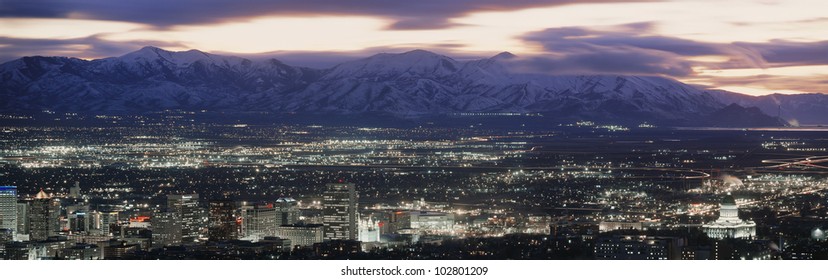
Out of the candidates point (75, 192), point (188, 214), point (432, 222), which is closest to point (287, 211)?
point (188, 214)

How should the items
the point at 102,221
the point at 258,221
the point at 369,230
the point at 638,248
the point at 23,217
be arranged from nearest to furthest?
→ the point at 638,248
the point at 369,230
the point at 258,221
the point at 23,217
the point at 102,221

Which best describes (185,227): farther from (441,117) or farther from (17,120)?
(441,117)

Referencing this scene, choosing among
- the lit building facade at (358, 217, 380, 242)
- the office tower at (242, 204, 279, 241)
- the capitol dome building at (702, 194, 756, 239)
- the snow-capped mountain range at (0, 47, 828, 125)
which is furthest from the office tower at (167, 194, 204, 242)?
the snow-capped mountain range at (0, 47, 828, 125)

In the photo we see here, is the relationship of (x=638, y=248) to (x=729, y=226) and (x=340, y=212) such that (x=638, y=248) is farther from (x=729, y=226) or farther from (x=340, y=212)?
(x=340, y=212)

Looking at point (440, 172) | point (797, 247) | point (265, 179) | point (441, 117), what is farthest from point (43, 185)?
point (797, 247)

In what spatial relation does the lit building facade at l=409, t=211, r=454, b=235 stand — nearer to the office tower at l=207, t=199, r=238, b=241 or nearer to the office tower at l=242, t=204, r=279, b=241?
the office tower at l=242, t=204, r=279, b=241

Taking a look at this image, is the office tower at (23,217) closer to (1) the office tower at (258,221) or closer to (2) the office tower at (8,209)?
(2) the office tower at (8,209)

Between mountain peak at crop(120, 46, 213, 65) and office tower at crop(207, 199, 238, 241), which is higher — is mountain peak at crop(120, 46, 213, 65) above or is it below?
above
